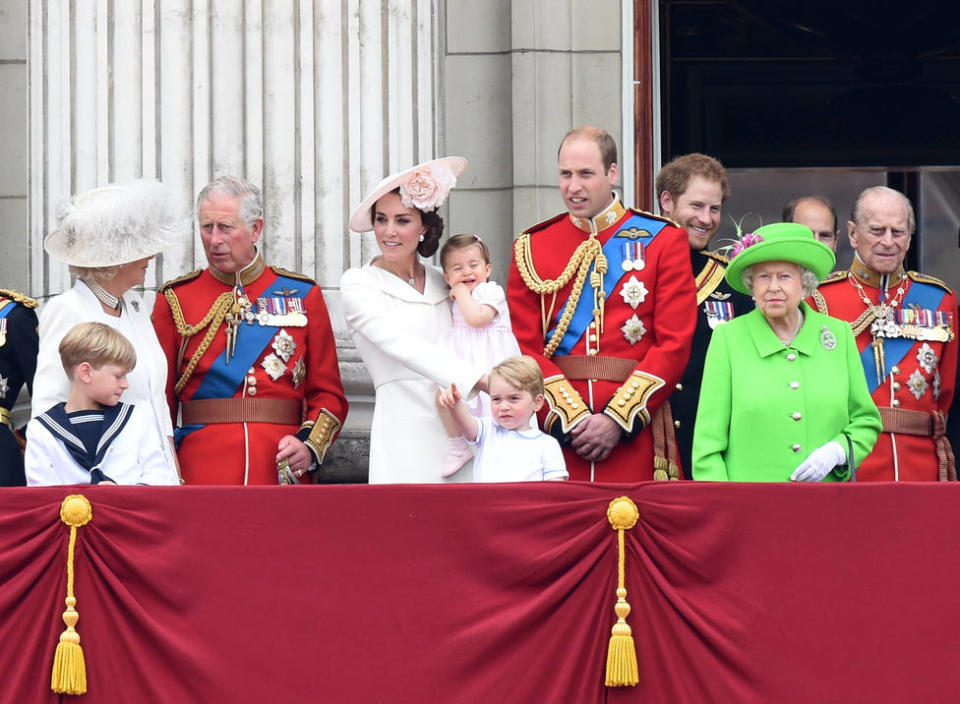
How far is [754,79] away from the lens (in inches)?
417

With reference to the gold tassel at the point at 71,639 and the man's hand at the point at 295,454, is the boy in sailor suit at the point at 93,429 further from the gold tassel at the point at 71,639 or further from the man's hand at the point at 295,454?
the man's hand at the point at 295,454

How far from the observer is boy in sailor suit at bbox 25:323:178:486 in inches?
219

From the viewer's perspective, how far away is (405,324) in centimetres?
624

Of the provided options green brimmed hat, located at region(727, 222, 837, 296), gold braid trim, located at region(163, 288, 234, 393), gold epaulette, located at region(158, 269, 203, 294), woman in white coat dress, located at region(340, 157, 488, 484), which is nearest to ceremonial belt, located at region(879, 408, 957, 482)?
green brimmed hat, located at region(727, 222, 837, 296)

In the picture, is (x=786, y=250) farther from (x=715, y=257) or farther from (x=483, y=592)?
(x=483, y=592)

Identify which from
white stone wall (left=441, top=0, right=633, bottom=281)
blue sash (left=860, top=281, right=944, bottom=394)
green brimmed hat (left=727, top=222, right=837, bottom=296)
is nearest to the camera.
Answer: green brimmed hat (left=727, top=222, right=837, bottom=296)

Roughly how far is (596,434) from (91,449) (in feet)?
4.82

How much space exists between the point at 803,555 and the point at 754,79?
5.67 m

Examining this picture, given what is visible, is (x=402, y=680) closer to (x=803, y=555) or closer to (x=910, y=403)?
(x=803, y=555)

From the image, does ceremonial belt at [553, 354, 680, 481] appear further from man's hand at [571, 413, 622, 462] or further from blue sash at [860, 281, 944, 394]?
blue sash at [860, 281, 944, 394]

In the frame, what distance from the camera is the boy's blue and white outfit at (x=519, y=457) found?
579 centimetres

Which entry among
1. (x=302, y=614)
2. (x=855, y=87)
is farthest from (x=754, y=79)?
(x=302, y=614)

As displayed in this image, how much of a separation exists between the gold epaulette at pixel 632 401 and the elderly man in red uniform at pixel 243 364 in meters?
0.96

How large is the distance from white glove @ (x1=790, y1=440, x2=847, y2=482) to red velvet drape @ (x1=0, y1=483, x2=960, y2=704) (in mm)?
412
